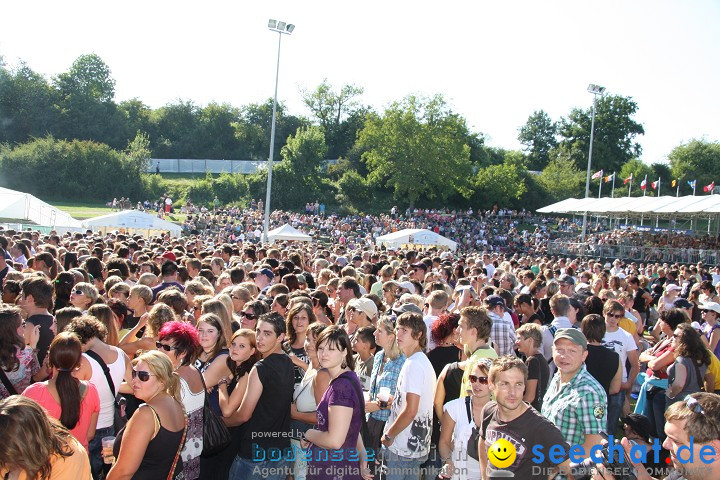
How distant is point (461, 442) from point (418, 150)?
49.8m

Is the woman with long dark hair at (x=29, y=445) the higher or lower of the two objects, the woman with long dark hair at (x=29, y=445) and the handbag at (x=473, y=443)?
the higher

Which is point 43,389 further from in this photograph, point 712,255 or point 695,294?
point 712,255

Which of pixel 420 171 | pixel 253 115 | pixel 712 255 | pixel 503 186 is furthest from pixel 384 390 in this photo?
pixel 253 115

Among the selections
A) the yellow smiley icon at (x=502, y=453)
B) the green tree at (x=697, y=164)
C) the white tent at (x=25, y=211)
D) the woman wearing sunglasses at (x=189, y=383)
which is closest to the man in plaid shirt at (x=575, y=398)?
the yellow smiley icon at (x=502, y=453)

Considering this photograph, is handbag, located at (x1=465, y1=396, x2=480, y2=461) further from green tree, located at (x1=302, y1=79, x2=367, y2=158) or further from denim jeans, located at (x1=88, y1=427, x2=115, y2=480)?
→ green tree, located at (x1=302, y1=79, x2=367, y2=158)

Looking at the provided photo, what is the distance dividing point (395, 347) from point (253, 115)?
67.3m

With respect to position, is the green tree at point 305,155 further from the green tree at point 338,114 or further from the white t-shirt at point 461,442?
the white t-shirt at point 461,442

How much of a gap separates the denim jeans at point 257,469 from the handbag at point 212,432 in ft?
0.78

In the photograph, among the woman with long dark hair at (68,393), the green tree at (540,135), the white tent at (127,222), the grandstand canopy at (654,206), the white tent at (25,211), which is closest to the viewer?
the woman with long dark hair at (68,393)

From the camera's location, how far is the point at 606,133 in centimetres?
7106

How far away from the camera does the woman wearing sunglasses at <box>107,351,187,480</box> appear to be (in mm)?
3170

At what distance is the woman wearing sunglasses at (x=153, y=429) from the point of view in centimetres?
317

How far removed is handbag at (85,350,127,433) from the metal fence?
27.7 meters

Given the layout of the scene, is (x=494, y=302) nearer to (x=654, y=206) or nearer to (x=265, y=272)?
(x=265, y=272)
